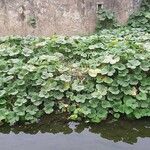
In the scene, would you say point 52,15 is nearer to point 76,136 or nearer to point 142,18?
point 142,18

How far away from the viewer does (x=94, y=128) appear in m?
5.12

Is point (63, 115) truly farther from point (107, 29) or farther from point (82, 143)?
point (107, 29)

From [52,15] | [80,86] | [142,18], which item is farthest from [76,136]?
[142,18]

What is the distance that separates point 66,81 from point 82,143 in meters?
0.88

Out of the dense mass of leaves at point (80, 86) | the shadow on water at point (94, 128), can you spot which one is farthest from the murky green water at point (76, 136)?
the dense mass of leaves at point (80, 86)

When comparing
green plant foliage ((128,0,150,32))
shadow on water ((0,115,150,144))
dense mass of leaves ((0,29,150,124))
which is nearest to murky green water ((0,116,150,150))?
shadow on water ((0,115,150,144))

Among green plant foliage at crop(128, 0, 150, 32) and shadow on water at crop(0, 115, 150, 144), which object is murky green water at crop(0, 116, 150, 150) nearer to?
shadow on water at crop(0, 115, 150, 144)

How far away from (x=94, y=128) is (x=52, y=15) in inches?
153

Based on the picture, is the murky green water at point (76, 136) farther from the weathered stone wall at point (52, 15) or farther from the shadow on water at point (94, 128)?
the weathered stone wall at point (52, 15)

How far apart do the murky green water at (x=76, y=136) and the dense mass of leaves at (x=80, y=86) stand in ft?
0.36

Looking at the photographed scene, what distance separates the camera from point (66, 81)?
5336 millimetres

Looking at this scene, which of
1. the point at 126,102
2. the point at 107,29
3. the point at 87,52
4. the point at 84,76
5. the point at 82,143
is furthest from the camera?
the point at 107,29

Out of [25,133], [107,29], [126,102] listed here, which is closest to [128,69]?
[126,102]

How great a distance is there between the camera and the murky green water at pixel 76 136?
15.8ft
